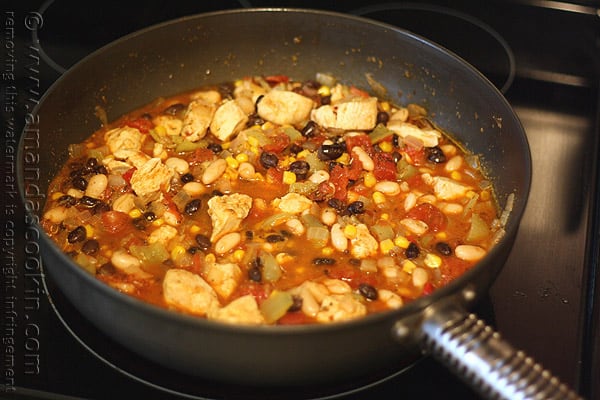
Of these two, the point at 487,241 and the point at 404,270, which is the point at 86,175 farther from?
the point at 487,241

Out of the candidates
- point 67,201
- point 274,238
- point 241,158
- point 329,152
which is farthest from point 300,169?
point 67,201

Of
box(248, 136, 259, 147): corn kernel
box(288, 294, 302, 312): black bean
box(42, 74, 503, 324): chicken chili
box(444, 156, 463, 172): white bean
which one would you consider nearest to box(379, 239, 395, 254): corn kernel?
box(42, 74, 503, 324): chicken chili

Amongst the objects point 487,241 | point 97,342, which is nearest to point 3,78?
point 97,342

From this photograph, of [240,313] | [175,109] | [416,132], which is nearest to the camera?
[240,313]

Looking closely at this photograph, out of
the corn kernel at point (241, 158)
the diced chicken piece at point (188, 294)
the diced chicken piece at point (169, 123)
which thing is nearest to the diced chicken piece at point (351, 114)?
the corn kernel at point (241, 158)

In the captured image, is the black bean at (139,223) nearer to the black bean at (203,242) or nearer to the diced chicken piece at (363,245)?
the black bean at (203,242)

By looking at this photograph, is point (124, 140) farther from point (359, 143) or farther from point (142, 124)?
point (359, 143)

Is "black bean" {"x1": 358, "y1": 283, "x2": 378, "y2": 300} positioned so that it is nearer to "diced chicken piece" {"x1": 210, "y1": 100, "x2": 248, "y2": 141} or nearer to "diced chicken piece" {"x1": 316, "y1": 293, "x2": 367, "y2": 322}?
"diced chicken piece" {"x1": 316, "y1": 293, "x2": 367, "y2": 322}
